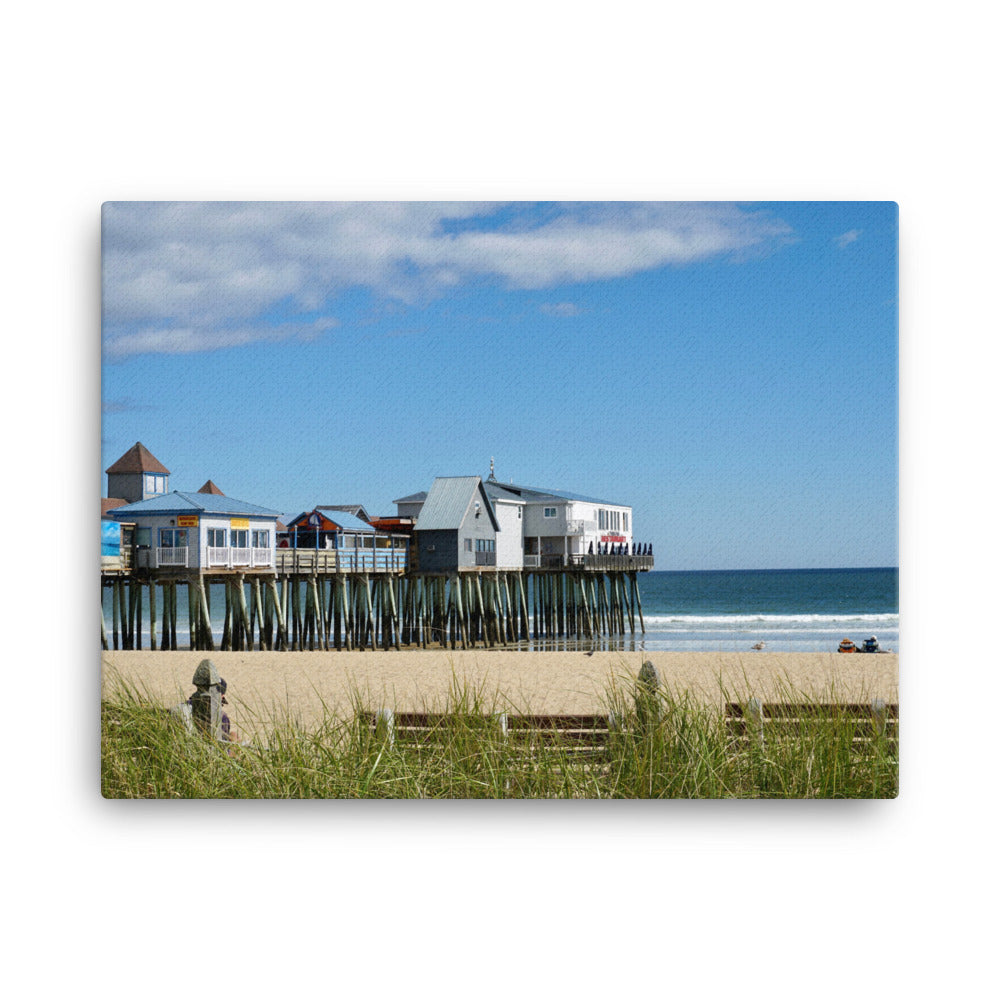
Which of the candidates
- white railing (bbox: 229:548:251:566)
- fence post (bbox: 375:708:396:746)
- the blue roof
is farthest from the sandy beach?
white railing (bbox: 229:548:251:566)

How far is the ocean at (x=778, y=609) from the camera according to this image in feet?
12.9

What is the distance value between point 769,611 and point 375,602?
106 inches

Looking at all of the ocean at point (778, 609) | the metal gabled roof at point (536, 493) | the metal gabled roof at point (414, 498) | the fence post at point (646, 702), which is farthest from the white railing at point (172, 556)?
the fence post at point (646, 702)

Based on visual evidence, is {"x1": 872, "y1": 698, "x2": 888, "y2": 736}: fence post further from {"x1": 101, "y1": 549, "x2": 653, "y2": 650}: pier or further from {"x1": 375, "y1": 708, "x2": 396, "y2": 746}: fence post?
{"x1": 375, "y1": 708, "x2": 396, "y2": 746}: fence post

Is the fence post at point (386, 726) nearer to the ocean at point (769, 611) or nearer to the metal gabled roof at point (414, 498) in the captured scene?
the ocean at point (769, 611)

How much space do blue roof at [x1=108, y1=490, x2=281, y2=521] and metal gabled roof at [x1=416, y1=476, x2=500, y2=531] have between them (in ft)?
2.69

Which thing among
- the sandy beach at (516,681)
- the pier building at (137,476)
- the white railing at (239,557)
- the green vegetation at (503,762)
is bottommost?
the green vegetation at (503,762)

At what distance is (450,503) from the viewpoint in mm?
5289

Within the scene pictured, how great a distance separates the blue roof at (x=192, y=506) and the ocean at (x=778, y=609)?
1889 millimetres

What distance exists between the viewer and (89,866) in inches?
153

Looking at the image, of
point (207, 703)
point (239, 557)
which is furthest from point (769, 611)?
point (239, 557)

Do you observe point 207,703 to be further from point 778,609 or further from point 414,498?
point 778,609
